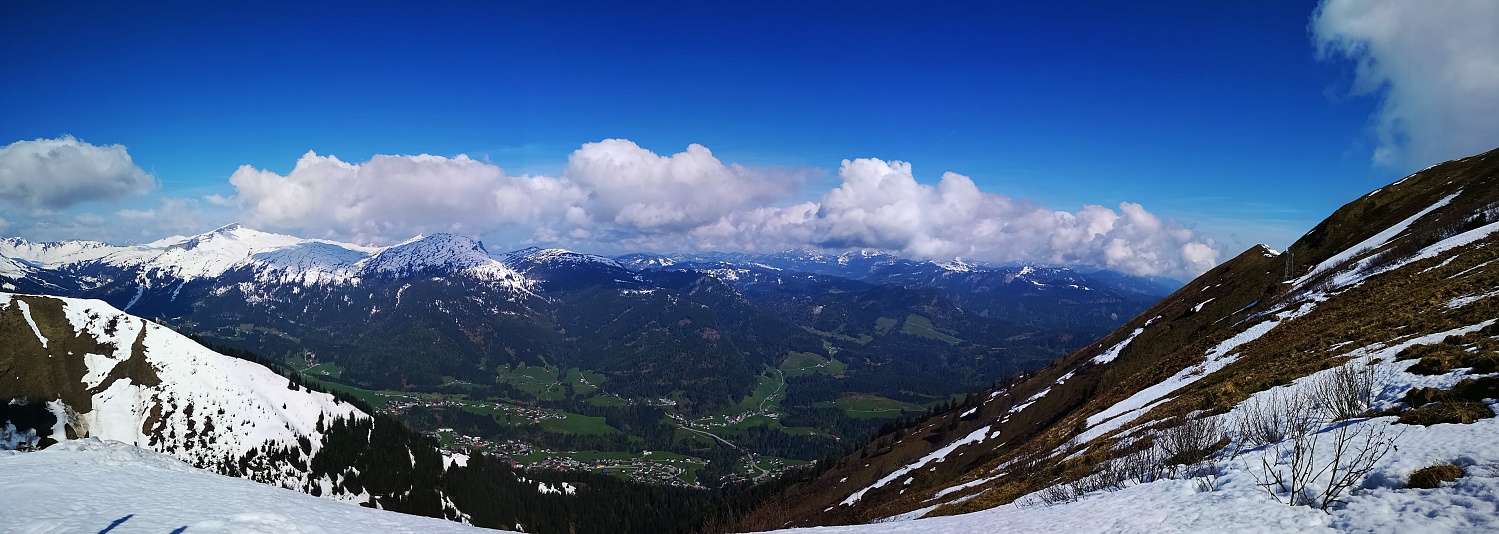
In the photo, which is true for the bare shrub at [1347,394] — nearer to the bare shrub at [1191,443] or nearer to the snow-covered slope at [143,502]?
the bare shrub at [1191,443]

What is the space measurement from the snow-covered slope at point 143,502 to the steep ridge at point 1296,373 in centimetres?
2334

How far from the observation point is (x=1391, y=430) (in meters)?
13.7

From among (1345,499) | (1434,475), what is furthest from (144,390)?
(1434,475)

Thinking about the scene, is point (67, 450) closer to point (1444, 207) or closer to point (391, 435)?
point (1444, 207)

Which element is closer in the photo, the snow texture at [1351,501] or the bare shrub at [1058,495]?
the snow texture at [1351,501]

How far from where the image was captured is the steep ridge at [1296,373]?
15.0m

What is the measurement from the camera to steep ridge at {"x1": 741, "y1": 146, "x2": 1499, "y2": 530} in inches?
589

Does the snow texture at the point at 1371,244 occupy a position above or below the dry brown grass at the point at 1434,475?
above

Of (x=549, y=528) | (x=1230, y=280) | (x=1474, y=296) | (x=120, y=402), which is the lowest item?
(x=549, y=528)

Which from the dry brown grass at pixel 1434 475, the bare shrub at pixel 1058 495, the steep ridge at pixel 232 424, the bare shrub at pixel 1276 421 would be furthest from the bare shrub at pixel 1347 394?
the steep ridge at pixel 232 424

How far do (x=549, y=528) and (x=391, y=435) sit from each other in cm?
4653

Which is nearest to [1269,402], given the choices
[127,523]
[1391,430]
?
[1391,430]

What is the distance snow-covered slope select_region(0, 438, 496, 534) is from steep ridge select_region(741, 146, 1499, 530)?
76.6ft

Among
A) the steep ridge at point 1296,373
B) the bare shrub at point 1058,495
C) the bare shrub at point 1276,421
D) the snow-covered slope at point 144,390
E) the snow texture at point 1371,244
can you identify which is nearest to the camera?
the steep ridge at point 1296,373
